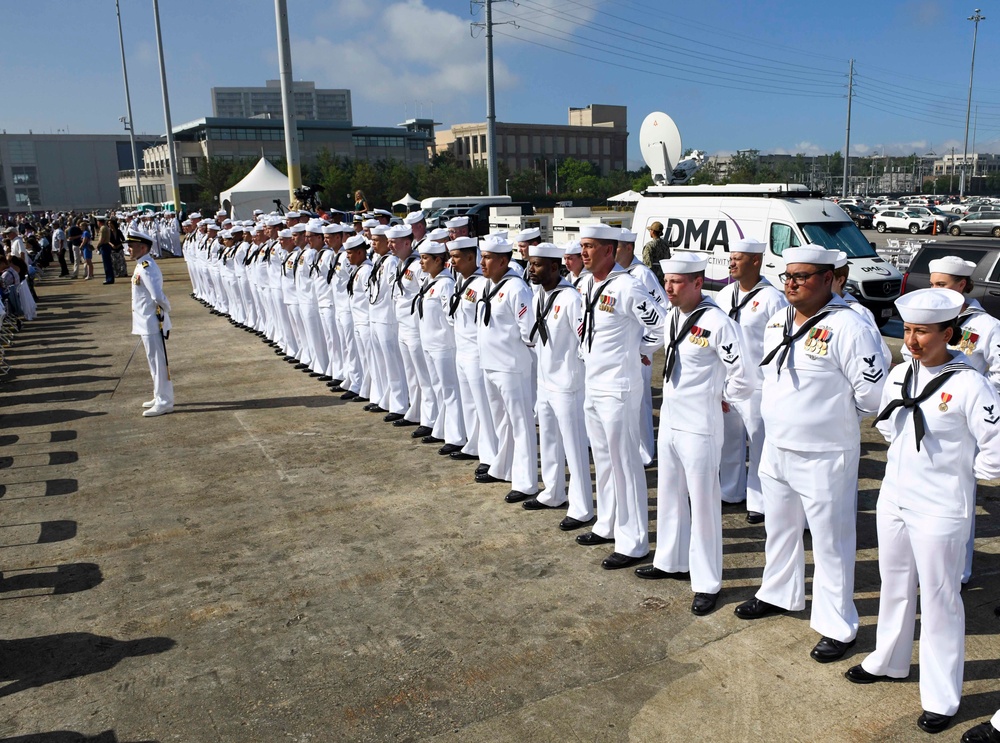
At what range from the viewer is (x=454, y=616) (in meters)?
4.91

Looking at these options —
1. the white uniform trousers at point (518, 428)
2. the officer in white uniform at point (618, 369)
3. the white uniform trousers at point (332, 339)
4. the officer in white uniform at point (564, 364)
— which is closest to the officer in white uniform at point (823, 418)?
the officer in white uniform at point (618, 369)

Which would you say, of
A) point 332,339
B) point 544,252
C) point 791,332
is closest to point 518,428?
point 544,252

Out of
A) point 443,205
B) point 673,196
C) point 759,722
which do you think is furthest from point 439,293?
point 443,205

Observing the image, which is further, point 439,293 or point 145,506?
point 439,293

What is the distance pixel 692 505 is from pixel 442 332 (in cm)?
401

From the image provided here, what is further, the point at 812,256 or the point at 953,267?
the point at 953,267

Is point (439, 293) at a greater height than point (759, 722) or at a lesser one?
greater

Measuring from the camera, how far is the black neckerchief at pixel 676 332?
15.9ft

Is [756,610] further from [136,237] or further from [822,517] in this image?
[136,237]

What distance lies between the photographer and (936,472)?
353 cm

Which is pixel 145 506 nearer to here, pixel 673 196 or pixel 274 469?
pixel 274 469

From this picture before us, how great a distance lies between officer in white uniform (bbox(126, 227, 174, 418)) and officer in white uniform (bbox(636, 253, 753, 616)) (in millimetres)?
7170

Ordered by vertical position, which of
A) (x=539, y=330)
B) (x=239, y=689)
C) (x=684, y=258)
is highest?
(x=684, y=258)

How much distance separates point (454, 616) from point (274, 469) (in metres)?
3.63
